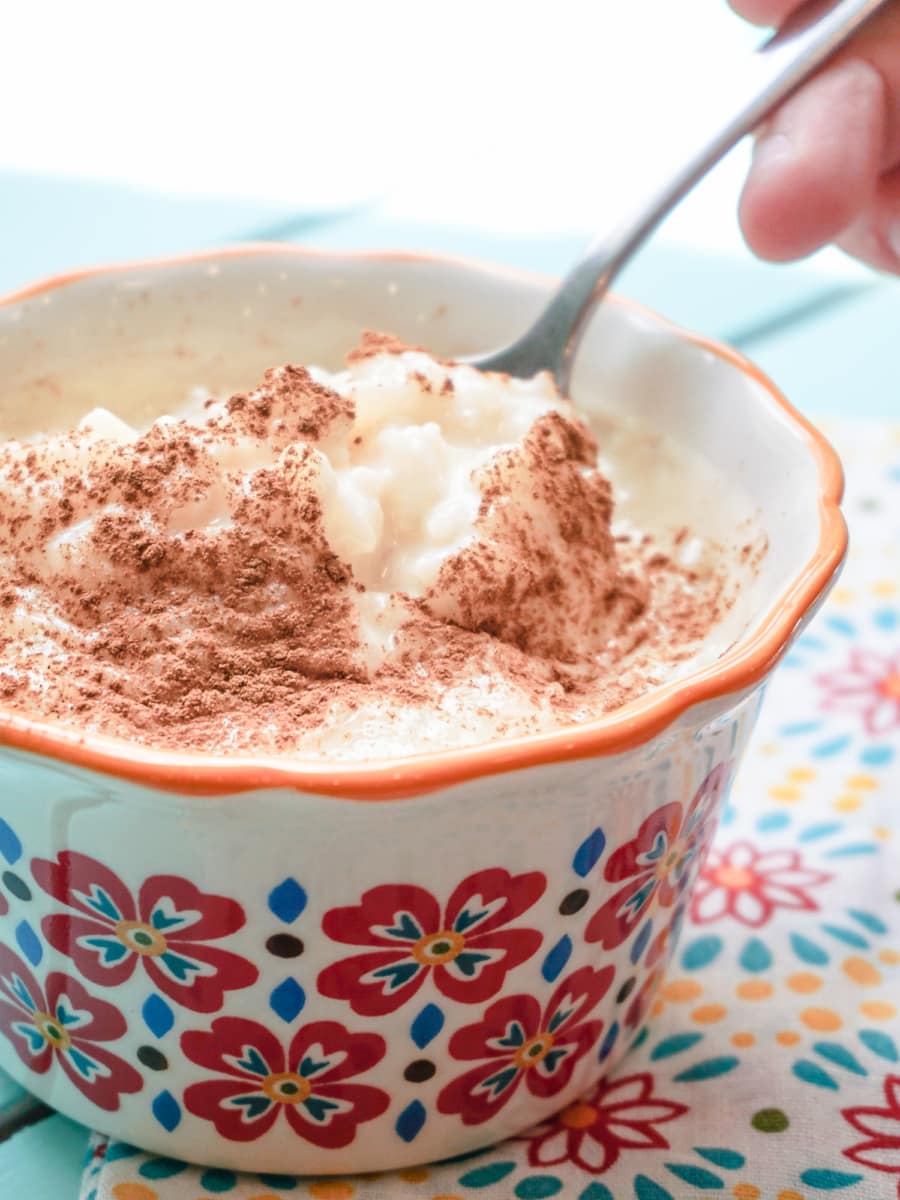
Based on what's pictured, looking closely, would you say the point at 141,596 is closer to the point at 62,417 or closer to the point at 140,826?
the point at 140,826

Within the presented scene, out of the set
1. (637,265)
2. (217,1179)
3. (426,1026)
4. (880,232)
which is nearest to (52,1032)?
(217,1179)

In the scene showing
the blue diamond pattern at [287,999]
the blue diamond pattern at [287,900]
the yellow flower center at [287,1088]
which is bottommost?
the yellow flower center at [287,1088]

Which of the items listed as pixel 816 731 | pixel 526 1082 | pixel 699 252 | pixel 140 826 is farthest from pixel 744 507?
pixel 699 252

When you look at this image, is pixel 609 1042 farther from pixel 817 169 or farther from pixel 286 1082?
pixel 817 169

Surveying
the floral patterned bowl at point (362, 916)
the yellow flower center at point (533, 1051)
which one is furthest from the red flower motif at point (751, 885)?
the yellow flower center at point (533, 1051)

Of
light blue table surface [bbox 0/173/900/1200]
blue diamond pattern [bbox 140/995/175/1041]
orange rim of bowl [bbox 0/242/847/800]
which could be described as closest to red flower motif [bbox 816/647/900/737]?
light blue table surface [bbox 0/173/900/1200]

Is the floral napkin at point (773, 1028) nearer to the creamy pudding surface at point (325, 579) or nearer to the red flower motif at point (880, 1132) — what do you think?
the red flower motif at point (880, 1132)

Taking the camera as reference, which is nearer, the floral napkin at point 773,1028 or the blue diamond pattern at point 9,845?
the blue diamond pattern at point 9,845
